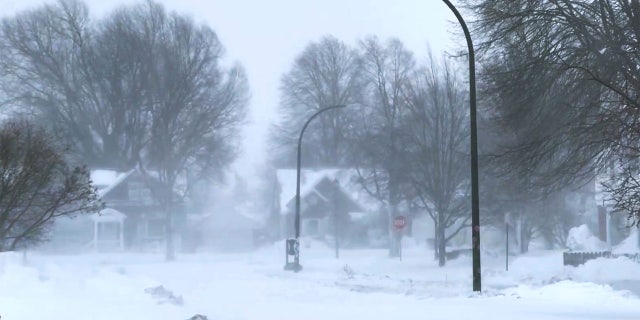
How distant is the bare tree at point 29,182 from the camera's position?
73.2 feet

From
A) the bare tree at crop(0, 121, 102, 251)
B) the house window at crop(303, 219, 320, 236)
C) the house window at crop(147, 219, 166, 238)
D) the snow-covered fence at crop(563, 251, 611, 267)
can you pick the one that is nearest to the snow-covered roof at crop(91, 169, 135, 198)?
the house window at crop(147, 219, 166, 238)

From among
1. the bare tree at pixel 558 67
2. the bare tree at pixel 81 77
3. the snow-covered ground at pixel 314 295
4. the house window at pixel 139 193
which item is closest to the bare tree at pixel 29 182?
the snow-covered ground at pixel 314 295

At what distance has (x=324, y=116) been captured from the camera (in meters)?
78.5

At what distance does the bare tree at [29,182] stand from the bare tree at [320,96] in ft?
175

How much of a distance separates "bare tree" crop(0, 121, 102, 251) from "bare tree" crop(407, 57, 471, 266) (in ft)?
75.3

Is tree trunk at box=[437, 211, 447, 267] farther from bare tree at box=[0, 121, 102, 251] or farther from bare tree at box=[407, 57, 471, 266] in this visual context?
bare tree at box=[0, 121, 102, 251]

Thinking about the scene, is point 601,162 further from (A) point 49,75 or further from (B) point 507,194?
(A) point 49,75

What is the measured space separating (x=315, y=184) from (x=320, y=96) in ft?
26.3

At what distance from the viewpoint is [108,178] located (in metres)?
70.4

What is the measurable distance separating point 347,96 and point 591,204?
22343 millimetres

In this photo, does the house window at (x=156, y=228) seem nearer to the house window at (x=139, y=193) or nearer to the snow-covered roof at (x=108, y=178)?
the house window at (x=139, y=193)

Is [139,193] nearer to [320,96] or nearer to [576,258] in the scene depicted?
[320,96]

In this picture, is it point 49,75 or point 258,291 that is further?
point 49,75

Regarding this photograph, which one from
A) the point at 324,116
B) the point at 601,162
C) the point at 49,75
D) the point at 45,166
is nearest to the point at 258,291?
the point at 45,166
